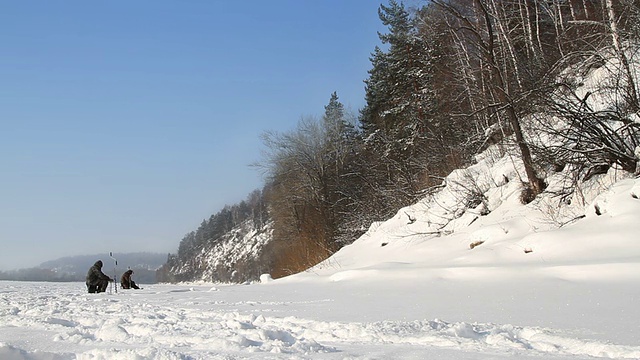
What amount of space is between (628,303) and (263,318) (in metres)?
3.77

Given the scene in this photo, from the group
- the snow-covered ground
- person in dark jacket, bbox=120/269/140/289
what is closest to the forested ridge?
the snow-covered ground

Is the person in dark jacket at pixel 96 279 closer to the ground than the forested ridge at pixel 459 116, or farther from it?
closer to the ground

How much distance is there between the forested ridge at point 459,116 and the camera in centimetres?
912

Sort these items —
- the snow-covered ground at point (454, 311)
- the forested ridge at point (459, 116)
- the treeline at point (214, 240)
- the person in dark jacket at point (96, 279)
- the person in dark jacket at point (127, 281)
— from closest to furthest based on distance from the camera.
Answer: the snow-covered ground at point (454, 311) < the forested ridge at point (459, 116) < the person in dark jacket at point (96, 279) < the person in dark jacket at point (127, 281) < the treeline at point (214, 240)

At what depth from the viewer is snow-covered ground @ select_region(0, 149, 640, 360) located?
3.49 metres

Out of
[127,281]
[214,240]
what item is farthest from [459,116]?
[214,240]

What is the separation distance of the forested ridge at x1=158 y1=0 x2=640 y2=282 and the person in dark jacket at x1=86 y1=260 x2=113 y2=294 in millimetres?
9023

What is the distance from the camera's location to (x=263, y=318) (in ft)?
18.1

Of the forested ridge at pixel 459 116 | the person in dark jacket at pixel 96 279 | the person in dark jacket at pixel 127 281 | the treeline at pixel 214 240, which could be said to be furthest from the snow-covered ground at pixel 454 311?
the treeline at pixel 214 240

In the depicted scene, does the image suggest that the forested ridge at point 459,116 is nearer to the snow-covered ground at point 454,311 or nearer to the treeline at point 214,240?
the snow-covered ground at point 454,311

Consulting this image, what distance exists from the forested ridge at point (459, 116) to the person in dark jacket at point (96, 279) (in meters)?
9.02

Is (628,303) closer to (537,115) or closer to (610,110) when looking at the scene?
(610,110)

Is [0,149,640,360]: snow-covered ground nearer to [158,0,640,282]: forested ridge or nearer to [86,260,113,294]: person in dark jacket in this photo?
[158,0,640,282]: forested ridge

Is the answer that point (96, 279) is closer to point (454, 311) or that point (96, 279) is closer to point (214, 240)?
point (454, 311)
